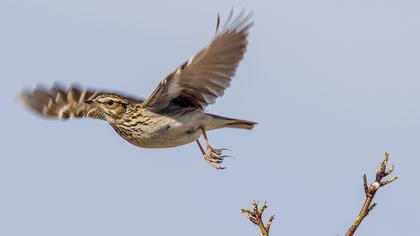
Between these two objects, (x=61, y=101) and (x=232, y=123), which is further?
(x=61, y=101)

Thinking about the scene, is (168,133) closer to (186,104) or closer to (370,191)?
(186,104)

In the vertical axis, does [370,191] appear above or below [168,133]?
below

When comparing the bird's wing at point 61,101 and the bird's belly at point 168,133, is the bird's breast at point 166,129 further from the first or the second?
the bird's wing at point 61,101

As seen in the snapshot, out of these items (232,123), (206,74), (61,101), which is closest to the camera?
(206,74)

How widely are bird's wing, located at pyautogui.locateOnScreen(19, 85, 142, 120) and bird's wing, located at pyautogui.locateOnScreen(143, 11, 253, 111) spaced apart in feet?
7.83

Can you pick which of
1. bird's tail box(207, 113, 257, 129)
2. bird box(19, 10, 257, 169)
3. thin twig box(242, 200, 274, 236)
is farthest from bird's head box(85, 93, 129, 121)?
thin twig box(242, 200, 274, 236)

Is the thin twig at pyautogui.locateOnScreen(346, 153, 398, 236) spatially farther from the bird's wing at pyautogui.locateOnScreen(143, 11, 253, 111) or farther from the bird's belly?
the bird's belly

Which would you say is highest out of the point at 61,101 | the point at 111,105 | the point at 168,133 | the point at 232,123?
the point at 61,101

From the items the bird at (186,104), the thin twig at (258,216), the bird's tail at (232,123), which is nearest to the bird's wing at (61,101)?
the bird at (186,104)

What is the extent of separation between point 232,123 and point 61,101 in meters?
3.86

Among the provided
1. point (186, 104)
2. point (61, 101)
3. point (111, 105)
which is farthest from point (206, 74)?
point (61, 101)

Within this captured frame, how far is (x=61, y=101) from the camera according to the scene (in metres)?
14.4

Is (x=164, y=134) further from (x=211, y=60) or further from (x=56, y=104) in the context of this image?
(x=56, y=104)

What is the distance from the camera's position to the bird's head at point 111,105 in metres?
11.9
